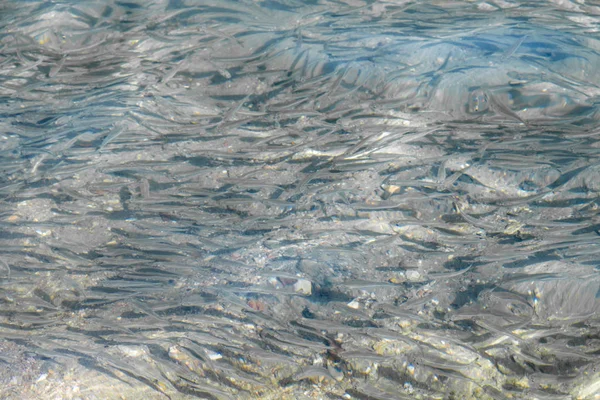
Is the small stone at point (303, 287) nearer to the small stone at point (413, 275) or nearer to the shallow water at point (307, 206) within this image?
the shallow water at point (307, 206)

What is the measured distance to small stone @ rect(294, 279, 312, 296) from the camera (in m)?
4.24

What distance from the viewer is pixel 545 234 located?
4.40 meters

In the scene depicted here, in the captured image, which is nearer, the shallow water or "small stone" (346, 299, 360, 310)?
the shallow water

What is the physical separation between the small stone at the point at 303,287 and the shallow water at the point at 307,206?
2 centimetres

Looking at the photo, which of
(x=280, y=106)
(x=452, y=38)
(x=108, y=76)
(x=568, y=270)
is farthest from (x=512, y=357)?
(x=108, y=76)

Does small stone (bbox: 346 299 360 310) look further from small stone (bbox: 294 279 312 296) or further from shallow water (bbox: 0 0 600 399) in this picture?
small stone (bbox: 294 279 312 296)

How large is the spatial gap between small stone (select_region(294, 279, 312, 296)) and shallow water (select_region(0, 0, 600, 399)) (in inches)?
0.7

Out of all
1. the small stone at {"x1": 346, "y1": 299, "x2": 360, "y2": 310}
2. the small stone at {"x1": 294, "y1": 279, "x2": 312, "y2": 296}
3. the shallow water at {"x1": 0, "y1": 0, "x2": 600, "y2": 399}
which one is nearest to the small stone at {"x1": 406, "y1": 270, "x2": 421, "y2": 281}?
the shallow water at {"x1": 0, "y1": 0, "x2": 600, "y2": 399}

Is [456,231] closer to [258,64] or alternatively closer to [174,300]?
[174,300]

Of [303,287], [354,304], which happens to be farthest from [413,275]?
[303,287]

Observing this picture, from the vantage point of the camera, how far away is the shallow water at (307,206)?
12.4 ft

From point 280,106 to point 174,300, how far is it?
9.46ft

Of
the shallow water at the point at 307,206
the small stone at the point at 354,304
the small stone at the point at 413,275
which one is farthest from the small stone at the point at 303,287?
the small stone at the point at 413,275

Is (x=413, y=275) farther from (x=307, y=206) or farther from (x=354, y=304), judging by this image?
(x=307, y=206)
